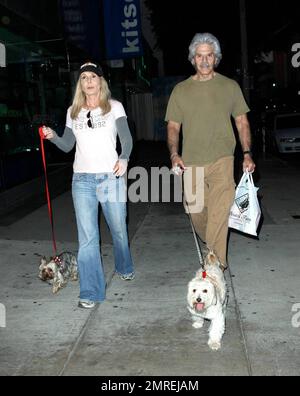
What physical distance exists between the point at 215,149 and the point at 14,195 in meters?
5.56

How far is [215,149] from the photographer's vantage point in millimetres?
4668

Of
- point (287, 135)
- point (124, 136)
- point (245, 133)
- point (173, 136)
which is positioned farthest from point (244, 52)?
point (124, 136)

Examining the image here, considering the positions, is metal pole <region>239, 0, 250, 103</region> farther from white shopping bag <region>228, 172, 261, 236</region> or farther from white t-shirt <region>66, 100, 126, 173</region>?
white t-shirt <region>66, 100, 126, 173</region>

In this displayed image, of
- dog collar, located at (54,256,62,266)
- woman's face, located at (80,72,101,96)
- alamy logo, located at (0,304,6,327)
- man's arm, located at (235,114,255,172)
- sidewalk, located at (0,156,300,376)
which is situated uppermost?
woman's face, located at (80,72,101,96)

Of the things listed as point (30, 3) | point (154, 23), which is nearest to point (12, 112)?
point (30, 3)

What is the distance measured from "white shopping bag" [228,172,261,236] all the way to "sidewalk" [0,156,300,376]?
60 cm

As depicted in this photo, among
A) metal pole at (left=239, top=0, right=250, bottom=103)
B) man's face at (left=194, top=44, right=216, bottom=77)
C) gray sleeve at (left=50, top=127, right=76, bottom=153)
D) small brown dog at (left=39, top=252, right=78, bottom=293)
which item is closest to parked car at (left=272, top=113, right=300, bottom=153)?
metal pole at (left=239, top=0, right=250, bottom=103)

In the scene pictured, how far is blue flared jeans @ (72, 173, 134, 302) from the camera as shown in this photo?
4297mm

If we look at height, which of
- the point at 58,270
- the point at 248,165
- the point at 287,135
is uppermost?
the point at 248,165

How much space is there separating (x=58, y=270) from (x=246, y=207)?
6.22 feet

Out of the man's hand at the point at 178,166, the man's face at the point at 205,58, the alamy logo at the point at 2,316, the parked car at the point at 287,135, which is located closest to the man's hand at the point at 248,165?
the man's hand at the point at 178,166

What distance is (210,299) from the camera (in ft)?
11.2

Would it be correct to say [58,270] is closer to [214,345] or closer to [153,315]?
[153,315]

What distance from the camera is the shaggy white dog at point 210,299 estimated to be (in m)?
3.40
